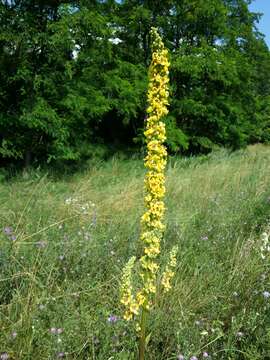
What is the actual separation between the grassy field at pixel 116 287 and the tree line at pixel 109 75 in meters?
4.98

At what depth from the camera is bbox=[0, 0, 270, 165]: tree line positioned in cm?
1014

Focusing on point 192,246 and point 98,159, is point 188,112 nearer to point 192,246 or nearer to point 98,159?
point 98,159

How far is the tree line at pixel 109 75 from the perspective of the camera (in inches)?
399

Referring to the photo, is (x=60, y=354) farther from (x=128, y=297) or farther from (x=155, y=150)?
(x=155, y=150)

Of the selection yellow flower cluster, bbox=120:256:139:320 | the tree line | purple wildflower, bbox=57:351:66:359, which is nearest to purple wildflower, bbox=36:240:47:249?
purple wildflower, bbox=57:351:66:359

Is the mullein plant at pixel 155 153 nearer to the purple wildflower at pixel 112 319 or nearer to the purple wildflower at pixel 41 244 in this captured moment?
the purple wildflower at pixel 112 319

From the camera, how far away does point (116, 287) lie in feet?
11.7

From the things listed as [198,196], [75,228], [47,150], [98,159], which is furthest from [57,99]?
[75,228]

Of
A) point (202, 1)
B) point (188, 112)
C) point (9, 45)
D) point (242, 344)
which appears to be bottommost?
point (242, 344)

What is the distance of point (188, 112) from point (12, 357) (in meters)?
15.6

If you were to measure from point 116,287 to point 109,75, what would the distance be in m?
10.2

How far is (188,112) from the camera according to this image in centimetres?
1769

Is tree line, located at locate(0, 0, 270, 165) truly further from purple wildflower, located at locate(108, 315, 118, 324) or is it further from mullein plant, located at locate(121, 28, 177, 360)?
mullein plant, located at locate(121, 28, 177, 360)

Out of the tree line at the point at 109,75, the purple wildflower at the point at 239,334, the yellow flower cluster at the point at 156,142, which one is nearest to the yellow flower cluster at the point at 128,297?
the yellow flower cluster at the point at 156,142
